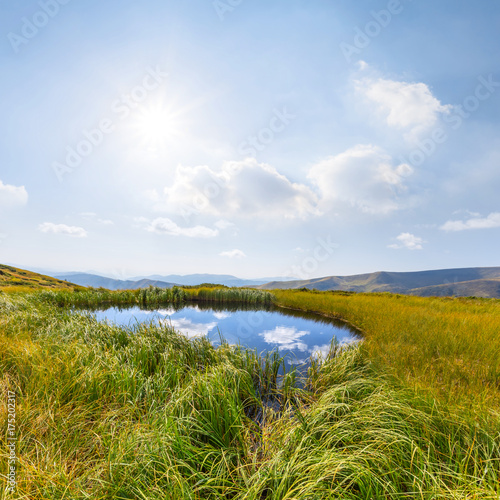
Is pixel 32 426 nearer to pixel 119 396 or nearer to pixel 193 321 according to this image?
pixel 119 396

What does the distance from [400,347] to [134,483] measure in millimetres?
7951

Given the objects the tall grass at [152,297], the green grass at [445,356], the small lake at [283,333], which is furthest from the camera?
the tall grass at [152,297]

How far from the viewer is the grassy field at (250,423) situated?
2.35 metres

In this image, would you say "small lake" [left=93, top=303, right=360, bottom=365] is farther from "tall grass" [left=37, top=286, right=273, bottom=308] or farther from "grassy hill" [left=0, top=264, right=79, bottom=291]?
"grassy hill" [left=0, top=264, right=79, bottom=291]

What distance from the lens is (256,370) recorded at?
20.8 feet

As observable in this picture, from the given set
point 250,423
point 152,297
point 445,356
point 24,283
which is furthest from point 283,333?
point 24,283

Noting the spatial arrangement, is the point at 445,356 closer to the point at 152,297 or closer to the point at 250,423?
the point at 250,423

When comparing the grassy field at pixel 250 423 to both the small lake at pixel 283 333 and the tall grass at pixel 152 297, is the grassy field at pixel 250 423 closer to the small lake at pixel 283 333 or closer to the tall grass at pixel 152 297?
the small lake at pixel 283 333

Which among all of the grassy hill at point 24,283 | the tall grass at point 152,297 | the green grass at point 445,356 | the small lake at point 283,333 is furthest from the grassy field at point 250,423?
the grassy hill at point 24,283

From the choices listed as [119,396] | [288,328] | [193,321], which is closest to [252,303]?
[193,321]

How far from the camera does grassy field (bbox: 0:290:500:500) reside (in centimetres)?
235

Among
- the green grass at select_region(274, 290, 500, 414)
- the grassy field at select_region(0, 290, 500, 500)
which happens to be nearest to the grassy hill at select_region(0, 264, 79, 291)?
the grassy field at select_region(0, 290, 500, 500)

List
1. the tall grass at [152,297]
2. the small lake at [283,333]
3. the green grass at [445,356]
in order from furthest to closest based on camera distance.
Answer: the tall grass at [152,297] → the small lake at [283,333] → the green grass at [445,356]

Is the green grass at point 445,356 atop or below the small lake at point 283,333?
atop
